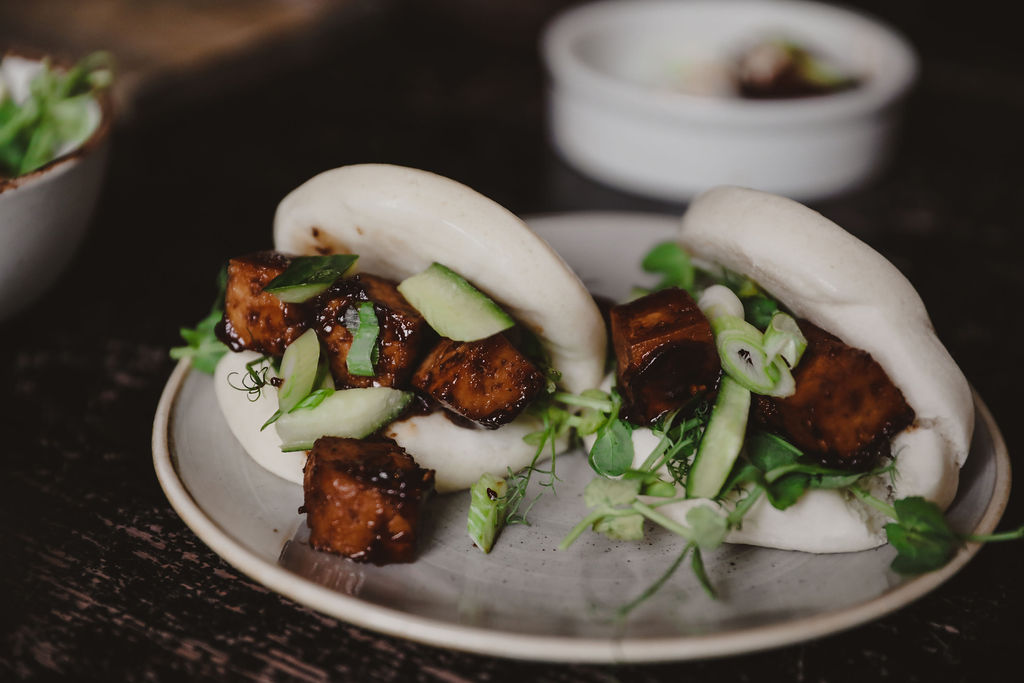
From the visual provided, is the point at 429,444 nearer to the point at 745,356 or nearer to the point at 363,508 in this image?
the point at 363,508

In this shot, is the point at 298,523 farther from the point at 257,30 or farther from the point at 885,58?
the point at 257,30

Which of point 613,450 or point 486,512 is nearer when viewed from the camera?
point 486,512

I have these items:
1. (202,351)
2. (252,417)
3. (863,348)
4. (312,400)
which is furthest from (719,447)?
(202,351)

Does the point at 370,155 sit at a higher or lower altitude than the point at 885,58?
lower

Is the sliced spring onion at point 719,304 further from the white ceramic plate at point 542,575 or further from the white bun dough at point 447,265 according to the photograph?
the white ceramic plate at point 542,575

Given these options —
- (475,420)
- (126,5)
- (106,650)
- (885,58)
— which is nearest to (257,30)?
(126,5)

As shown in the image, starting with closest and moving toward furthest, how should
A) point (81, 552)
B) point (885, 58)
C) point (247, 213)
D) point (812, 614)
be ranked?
1. point (812, 614)
2. point (81, 552)
3. point (247, 213)
4. point (885, 58)

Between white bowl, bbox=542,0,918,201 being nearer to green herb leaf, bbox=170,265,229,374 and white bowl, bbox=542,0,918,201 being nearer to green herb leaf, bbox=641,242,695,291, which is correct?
green herb leaf, bbox=641,242,695,291
